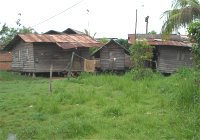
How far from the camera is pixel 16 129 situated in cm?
940

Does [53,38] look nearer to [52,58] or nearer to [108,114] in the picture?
[52,58]

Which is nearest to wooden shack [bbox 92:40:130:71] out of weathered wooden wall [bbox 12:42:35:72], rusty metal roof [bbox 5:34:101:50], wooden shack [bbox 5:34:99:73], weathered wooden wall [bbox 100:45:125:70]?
weathered wooden wall [bbox 100:45:125:70]

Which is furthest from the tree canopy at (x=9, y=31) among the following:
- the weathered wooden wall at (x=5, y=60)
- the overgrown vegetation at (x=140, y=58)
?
the overgrown vegetation at (x=140, y=58)

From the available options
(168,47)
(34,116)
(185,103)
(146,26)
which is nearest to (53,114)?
(34,116)

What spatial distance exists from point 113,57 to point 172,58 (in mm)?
4300

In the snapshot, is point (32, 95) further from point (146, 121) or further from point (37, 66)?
Answer: point (37, 66)

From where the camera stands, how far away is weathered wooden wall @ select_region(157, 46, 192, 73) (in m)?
27.7

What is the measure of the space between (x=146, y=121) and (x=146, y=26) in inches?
1132

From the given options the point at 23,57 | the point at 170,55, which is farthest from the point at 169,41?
the point at 23,57

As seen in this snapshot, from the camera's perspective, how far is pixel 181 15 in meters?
16.7

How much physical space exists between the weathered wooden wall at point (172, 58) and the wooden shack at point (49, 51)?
16.2 ft

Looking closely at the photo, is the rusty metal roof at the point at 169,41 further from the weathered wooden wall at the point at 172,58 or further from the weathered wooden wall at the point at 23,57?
the weathered wooden wall at the point at 23,57

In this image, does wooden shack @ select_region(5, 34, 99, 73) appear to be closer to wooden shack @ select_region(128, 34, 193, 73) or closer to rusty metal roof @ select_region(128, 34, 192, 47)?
rusty metal roof @ select_region(128, 34, 192, 47)

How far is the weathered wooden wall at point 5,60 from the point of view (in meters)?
32.3
